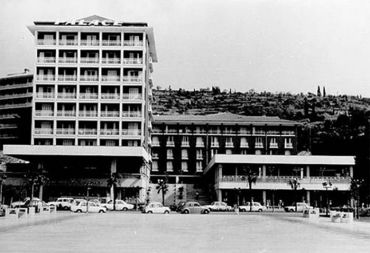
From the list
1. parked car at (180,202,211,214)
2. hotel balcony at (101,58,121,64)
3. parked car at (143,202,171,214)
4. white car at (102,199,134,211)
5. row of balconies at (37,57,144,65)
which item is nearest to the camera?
parked car at (180,202,211,214)

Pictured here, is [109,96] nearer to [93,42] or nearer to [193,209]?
[93,42]

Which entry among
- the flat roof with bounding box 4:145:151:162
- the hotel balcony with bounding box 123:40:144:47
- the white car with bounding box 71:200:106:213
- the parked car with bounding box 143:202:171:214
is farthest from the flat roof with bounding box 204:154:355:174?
the white car with bounding box 71:200:106:213

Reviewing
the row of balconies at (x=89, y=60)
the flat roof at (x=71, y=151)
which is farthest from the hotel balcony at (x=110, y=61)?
the flat roof at (x=71, y=151)

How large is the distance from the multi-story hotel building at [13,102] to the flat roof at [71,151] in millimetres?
34269

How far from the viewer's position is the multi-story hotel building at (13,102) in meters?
121

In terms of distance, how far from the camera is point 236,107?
199 metres

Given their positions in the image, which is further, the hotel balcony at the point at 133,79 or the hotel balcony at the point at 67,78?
the hotel balcony at the point at 133,79

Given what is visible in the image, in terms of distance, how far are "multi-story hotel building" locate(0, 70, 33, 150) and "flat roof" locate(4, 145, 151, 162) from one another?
3427 centimetres

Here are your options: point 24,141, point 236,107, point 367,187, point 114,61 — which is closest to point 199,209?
point 367,187

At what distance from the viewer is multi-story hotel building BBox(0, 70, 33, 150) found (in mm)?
121375

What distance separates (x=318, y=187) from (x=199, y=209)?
32.3 m

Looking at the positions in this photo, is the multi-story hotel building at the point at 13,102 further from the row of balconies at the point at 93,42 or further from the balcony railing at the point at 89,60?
the balcony railing at the point at 89,60

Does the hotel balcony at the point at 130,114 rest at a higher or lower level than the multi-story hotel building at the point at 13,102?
lower

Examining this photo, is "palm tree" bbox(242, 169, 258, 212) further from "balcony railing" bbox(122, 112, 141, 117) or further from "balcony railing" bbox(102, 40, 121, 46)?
"balcony railing" bbox(102, 40, 121, 46)
